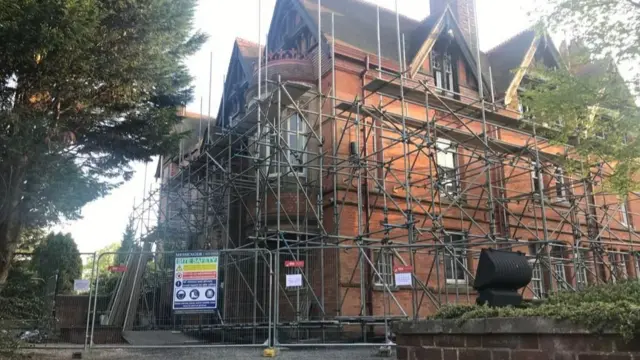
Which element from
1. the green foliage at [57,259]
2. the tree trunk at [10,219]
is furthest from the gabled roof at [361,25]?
the green foliage at [57,259]

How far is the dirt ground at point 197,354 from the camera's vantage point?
10.2 m

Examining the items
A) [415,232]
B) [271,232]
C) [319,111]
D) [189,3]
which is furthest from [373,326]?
[189,3]

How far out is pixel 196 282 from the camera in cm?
1083

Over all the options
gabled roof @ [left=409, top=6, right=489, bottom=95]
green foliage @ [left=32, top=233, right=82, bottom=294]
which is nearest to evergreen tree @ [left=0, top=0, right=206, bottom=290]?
gabled roof @ [left=409, top=6, right=489, bottom=95]

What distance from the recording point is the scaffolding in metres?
14.8

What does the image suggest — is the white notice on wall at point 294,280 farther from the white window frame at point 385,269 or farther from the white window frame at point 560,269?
the white window frame at point 560,269

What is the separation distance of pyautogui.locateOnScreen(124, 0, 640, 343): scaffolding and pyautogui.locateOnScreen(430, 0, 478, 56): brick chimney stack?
444 centimetres

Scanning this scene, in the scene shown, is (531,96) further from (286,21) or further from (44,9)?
(286,21)

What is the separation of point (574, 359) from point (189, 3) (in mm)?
12667

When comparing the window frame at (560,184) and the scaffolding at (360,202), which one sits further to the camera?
the window frame at (560,184)

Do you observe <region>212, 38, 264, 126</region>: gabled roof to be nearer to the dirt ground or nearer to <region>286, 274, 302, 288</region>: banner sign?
<region>286, 274, 302, 288</region>: banner sign

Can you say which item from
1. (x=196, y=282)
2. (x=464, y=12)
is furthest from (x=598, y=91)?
(x=464, y=12)

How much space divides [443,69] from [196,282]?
14.6 m

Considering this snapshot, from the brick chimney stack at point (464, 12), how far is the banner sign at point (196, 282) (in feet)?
55.9
